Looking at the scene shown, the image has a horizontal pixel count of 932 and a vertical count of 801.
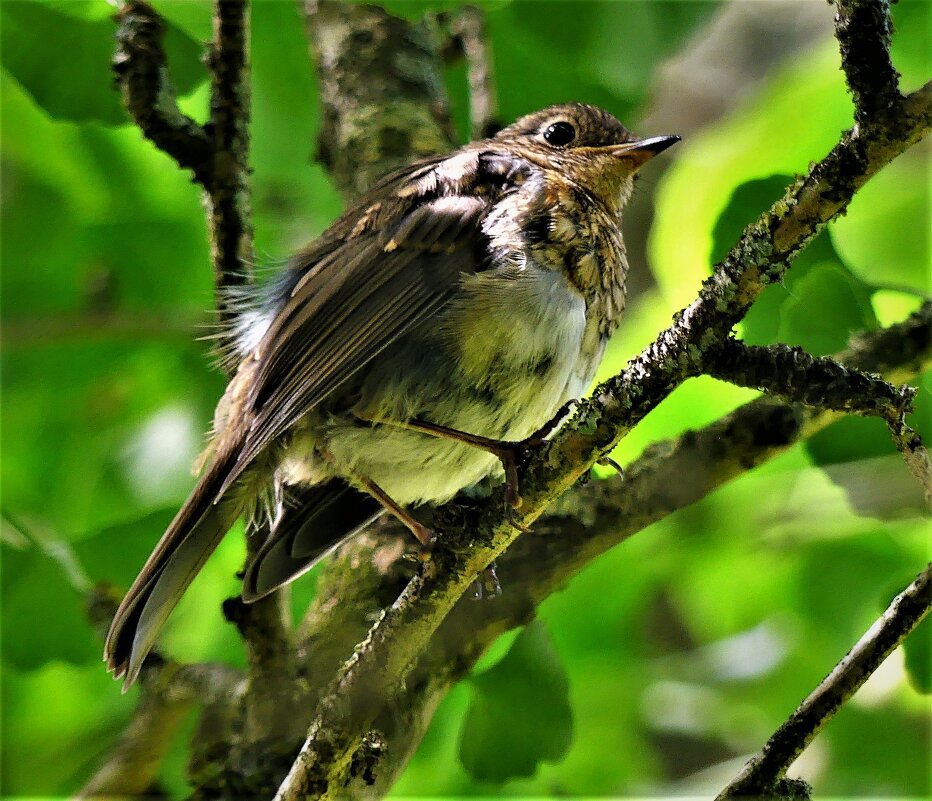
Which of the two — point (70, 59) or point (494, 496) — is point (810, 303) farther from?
point (70, 59)

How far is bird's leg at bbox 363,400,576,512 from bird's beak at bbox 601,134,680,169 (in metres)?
0.80

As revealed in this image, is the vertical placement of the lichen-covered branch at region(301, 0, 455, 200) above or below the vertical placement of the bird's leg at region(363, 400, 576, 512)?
above

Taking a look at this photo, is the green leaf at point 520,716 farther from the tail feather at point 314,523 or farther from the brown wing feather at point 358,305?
the brown wing feather at point 358,305

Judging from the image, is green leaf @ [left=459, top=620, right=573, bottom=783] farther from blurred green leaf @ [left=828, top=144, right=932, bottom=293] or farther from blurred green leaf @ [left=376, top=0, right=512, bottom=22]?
blurred green leaf @ [left=828, top=144, right=932, bottom=293]

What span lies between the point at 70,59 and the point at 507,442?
164 centimetres

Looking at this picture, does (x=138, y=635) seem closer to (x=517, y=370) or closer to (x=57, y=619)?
(x=57, y=619)

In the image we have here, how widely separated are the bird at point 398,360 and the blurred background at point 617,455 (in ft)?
1.22

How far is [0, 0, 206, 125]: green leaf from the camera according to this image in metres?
2.89

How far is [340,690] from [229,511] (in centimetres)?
77

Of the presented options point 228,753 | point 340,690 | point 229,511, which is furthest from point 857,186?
point 228,753

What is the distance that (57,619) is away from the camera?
9.15 ft

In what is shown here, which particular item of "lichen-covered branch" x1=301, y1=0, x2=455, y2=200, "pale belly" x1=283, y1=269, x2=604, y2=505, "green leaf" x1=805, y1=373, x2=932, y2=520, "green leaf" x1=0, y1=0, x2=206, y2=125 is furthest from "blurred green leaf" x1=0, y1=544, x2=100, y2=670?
"green leaf" x1=805, y1=373, x2=932, y2=520

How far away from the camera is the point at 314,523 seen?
9.52ft

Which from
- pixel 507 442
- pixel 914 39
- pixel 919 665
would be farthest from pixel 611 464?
pixel 914 39
